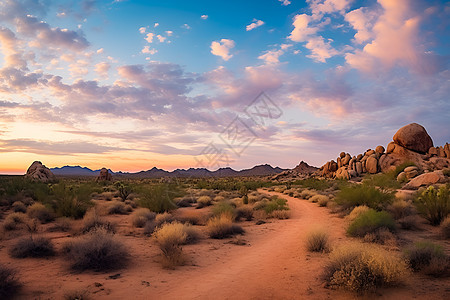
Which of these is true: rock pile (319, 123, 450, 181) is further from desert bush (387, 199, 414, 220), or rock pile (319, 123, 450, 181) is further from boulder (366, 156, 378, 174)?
desert bush (387, 199, 414, 220)

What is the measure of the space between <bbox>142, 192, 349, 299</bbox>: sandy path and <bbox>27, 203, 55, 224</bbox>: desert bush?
33.8 ft

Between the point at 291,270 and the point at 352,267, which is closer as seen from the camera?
the point at 352,267

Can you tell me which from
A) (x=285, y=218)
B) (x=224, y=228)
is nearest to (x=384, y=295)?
(x=224, y=228)

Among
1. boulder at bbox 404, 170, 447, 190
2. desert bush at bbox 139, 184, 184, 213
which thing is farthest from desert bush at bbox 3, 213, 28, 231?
boulder at bbox 404, 170, 447, 190

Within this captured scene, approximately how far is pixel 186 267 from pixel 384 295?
15.7ft

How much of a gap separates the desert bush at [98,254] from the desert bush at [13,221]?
6104mm

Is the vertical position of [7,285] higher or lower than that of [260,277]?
higher

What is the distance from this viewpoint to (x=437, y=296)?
5184 mm

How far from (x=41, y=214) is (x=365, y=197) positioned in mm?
17640

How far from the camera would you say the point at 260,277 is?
6.64 meters

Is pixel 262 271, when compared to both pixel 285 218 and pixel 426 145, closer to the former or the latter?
pixel 285 218

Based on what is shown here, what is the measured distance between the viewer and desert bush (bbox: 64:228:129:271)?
22.9 ft

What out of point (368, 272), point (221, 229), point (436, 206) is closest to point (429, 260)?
point (368, 272)

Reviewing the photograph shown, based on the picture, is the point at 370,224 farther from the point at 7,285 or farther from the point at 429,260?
the point at 7,285
